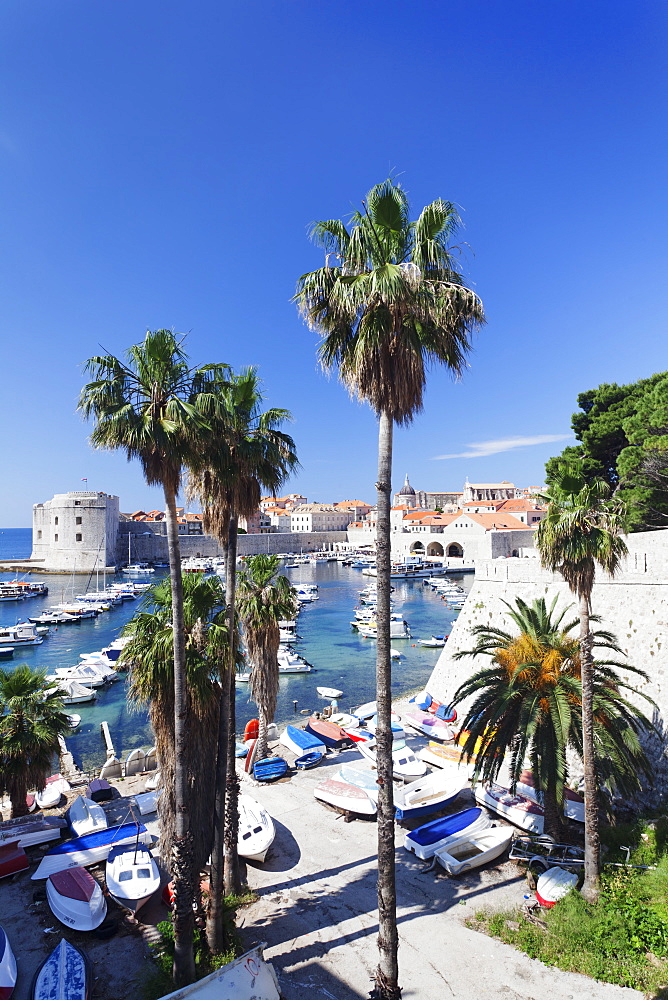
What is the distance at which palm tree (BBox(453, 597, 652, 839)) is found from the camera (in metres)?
10.7

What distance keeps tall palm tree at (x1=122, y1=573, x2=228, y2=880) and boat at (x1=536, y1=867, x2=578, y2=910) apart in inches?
240

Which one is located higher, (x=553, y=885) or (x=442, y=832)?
(x=553, y=885)

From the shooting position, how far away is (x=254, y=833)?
449 inches

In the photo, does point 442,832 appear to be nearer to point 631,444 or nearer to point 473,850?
point 473,850

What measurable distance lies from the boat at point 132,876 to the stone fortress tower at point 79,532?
Answer: 83.8 m

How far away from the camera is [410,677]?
1289 inches

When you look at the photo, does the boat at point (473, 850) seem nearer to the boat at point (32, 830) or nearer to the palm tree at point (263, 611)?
the palm tree at point (263, 611)

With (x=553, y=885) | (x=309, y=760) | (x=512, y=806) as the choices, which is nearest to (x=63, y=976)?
(x=553, y=885)

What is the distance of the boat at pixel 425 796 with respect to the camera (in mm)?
13086

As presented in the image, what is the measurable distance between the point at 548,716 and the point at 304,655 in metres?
30.2

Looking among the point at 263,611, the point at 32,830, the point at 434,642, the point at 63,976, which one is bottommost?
the point at 434,642

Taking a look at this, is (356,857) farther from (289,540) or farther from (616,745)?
(289,540)

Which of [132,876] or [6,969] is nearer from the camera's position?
[6,969]

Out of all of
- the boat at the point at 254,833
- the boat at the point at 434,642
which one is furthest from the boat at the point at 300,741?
the boat at the point at 434,642
